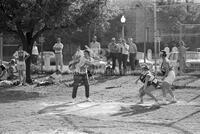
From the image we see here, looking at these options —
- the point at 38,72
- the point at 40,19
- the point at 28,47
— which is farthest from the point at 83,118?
the point at 38,72

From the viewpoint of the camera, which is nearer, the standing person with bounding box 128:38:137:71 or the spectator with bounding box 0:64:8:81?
the spectator with bounding box 0:64:8:81

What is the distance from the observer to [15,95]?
14922mm

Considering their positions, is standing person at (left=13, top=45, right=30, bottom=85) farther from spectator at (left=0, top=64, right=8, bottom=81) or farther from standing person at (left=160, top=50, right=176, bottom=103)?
standing person at (left=160, top=50, right=176, bottom=103)

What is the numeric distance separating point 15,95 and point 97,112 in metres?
5.16

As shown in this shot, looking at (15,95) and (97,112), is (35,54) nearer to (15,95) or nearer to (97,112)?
(15,95)

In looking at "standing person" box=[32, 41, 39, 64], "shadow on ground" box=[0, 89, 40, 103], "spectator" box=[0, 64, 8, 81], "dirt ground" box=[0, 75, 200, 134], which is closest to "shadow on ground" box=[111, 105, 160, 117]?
"dirt ground" box=[0, 75, 200, 134]

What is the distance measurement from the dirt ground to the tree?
2.72 meters

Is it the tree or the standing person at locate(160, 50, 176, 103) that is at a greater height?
the tree

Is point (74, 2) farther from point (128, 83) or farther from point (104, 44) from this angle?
point (104, 44)

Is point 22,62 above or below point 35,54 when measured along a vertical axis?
below

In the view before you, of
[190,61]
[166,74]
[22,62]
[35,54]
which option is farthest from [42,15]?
[35,54]

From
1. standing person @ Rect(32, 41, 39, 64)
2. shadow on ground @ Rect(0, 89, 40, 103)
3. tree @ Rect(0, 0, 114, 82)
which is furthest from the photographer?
standing person @ Rect(32, 41, 39, 64)

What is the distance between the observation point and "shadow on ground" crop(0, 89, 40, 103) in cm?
1398

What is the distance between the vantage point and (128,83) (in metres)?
17.7
